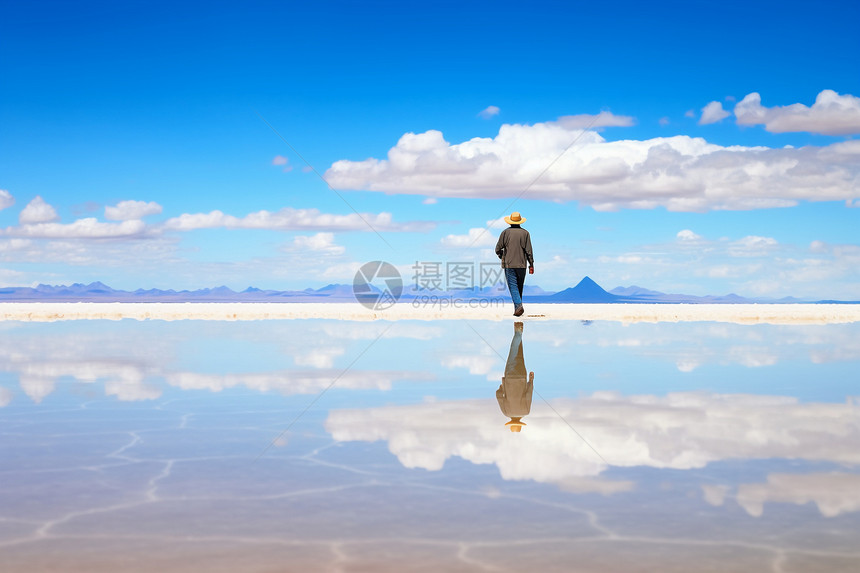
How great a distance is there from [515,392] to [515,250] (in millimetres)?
9456

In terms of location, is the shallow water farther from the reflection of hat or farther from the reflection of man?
the reflection of hat

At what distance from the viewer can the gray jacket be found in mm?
15602

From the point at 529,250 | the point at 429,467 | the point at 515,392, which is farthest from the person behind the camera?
the point at 529,250

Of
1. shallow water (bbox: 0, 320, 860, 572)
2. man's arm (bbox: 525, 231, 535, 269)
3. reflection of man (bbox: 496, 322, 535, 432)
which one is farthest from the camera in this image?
man's arm (bbox: 525, 231, 535, 269)

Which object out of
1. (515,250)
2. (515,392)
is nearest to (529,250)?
(515,250)

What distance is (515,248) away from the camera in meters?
15.6

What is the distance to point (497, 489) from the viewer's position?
11.3 ft

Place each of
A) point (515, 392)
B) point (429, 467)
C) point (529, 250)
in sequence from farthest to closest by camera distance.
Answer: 1. point (529, 250)
2. point (515, 392)
3. point (429, 467)

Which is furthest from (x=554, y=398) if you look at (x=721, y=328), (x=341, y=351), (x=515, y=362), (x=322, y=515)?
(x=721, y=328)

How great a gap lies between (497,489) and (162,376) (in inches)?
198

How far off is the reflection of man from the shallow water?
3cm

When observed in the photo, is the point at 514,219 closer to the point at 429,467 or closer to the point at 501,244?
the point at 501,244

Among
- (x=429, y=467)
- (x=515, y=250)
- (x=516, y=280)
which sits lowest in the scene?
(x=429, y=467)

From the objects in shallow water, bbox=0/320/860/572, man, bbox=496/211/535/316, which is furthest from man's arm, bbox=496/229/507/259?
shallow water, bbox=0/320/860/572
